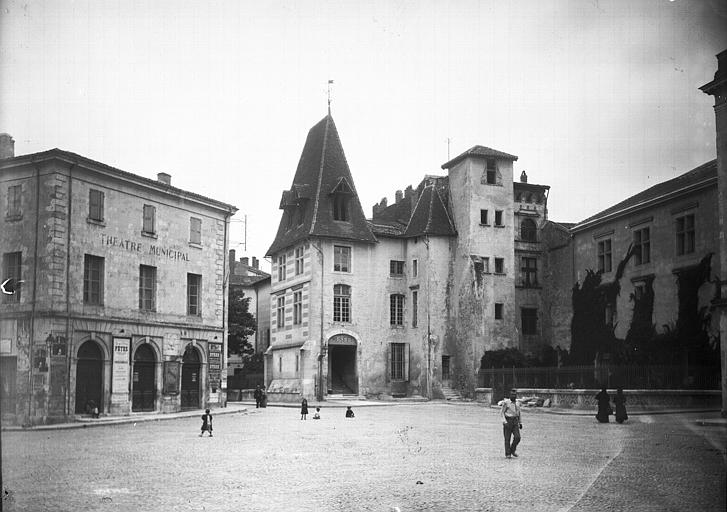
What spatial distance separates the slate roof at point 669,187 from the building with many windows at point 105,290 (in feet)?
32.9

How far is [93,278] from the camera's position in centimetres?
2175

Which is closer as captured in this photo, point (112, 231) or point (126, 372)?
point (112, 231)

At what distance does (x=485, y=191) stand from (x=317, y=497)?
37105 millimetres

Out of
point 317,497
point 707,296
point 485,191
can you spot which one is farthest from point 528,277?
point 317,497

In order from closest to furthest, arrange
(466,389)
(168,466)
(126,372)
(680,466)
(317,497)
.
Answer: (317,497) < (680,466) < (168,466) < (126,372) < (466,389)

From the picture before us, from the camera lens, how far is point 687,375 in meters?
16.0

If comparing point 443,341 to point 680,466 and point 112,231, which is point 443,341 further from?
point 680,466

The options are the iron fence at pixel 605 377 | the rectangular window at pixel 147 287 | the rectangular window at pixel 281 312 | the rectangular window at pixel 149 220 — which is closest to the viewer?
the iron fence at pixel 605 377

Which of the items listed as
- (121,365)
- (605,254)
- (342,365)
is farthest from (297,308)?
(605,254)

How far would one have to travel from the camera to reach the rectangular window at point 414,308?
4988 cm

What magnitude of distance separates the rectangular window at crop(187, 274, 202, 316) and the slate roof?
17642mm

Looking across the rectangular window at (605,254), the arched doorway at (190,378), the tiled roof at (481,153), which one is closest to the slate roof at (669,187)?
the rectangular window at (605,254)

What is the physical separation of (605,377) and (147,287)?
14831 mm

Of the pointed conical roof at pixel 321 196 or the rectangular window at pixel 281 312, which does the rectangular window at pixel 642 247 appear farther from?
the rectangular window at pixel 281 312
